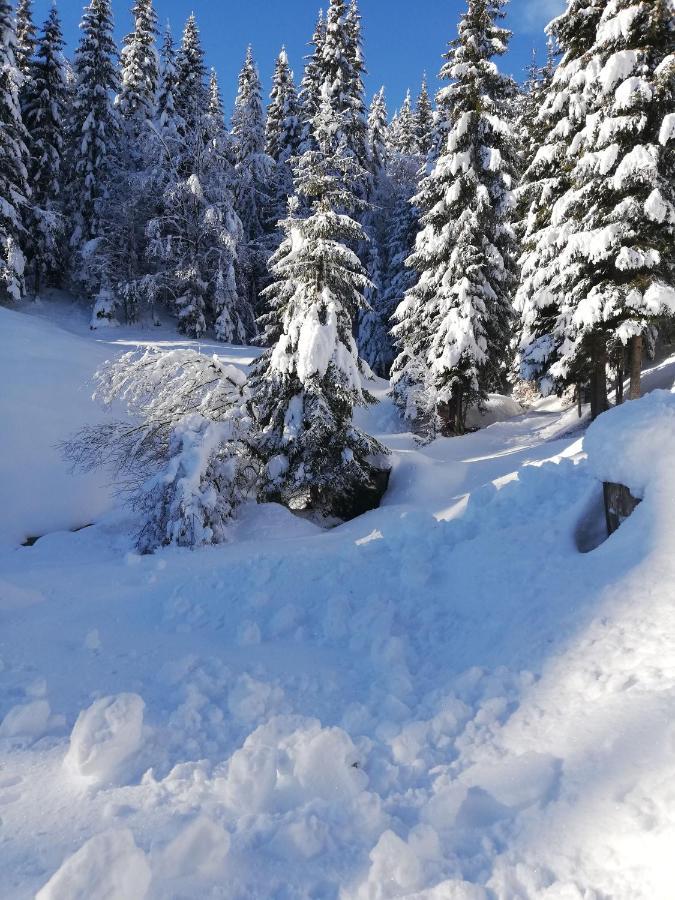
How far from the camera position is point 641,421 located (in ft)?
17.1

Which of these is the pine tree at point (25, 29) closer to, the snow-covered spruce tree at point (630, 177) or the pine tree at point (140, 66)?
the pine tree at point (140, 66)

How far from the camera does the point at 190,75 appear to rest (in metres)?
30.8

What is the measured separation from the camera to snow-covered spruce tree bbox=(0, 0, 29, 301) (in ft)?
75.1

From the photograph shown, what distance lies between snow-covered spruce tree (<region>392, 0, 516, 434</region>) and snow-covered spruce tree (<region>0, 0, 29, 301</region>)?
727 inches

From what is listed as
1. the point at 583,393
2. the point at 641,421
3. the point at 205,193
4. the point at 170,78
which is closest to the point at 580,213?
the point at 583,393

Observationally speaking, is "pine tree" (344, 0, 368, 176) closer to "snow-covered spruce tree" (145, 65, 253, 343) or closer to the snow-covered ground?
"snow-covered spruce tree" (145, 65, 253, 343)

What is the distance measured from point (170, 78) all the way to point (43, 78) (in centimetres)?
688

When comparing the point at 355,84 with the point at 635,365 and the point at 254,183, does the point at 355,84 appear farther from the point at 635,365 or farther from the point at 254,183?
the point at 635,365

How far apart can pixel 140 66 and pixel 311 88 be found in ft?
35.7

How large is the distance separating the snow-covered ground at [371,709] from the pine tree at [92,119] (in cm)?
2878

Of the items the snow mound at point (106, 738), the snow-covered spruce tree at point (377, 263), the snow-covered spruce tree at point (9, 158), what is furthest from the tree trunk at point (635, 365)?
the snow-covered spruce tree at point (9, 158)

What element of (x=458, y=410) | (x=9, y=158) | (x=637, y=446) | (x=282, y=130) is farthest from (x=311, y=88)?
(x=637, y=446)

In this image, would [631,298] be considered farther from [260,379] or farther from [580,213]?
[260,379]

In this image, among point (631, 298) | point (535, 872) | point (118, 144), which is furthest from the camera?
point (118, 144)
